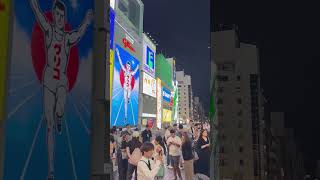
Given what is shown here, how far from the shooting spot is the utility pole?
1273mm

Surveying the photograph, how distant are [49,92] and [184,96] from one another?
26.3 feet

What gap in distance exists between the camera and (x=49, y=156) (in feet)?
3.27

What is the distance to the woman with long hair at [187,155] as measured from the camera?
581cm

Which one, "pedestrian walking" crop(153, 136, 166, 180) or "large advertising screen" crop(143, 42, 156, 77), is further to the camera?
"large advertising screen" crop(143, 42, 156, 77)

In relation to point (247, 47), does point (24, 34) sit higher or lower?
lower

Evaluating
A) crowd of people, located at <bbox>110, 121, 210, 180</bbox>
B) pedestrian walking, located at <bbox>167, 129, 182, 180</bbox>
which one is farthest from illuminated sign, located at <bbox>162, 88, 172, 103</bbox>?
pedestrian walking, located at <bbox>167, 129, 182, 180</bbox>

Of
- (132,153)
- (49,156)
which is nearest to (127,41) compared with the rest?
(132,153)

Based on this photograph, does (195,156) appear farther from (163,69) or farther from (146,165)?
(163,69)

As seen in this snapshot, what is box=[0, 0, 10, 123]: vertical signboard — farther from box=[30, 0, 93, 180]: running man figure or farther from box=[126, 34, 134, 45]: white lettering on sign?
box=[126, 34, 134, 45]: white lettering on sign

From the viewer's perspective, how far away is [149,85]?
24.5 feet

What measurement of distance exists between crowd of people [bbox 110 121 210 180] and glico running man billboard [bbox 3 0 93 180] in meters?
3.76

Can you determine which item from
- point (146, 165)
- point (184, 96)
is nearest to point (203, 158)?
point (146, 165)

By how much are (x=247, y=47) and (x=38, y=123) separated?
5.23 metres

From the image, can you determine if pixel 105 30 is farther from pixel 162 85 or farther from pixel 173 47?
pixel 162 85
